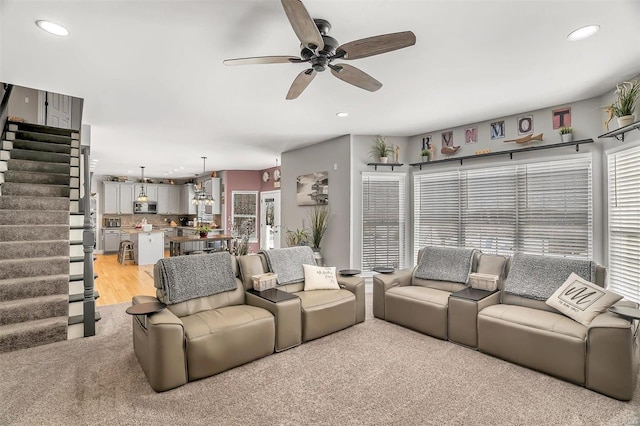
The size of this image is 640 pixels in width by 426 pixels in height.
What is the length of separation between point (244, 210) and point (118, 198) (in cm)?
463

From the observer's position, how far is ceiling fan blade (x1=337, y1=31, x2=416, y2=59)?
1893 mm

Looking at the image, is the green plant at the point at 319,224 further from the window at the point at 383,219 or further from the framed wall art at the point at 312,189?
the window at the point at 383,219

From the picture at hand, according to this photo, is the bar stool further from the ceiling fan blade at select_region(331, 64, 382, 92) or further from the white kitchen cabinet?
the ceiling fan blade at select_region(331, 64, 382, 92)

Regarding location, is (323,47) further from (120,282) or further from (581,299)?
(120,282)

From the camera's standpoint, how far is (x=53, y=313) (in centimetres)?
339

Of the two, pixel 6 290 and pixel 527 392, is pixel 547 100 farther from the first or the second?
pixel 6 290

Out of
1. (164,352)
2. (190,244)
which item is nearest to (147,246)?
(190,244)

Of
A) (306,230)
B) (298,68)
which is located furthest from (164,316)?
(306,230)

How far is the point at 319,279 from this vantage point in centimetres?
378

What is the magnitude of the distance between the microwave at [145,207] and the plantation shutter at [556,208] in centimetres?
1121

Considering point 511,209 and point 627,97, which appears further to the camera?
point 511,209

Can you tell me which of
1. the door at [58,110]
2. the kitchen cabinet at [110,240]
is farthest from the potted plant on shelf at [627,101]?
the kitchen cabinet at [110,240]

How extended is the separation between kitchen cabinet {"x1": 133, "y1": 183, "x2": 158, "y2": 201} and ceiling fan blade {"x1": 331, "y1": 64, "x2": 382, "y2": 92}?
10848 millimetres

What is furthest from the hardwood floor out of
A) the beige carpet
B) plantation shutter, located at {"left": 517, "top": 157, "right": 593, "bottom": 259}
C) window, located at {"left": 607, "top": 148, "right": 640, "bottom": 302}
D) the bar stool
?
window, located at {"left": 607, "top": 148, "right": 640, "bottom": 302}
